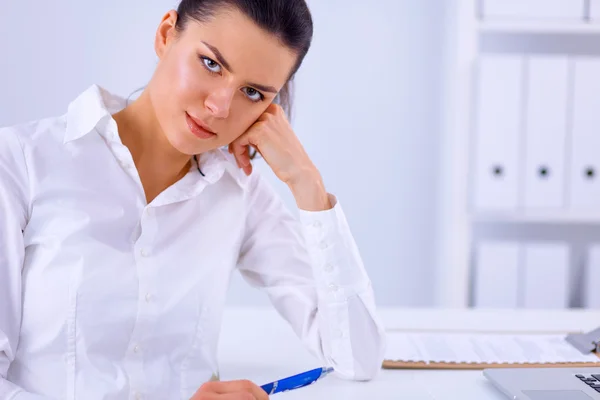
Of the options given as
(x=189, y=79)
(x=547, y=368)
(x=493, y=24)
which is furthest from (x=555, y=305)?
(x=189, y=79)

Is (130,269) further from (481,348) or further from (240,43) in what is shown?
(481,348)

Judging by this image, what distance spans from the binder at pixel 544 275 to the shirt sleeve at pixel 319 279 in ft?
3.50

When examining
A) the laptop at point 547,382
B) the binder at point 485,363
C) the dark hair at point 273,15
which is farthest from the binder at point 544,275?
the dark hair at point 273,15

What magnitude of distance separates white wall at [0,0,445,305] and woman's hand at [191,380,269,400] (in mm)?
1497

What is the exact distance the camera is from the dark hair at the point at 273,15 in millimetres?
988

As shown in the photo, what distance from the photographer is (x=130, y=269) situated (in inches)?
39.2

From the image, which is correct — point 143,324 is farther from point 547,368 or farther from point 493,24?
point 493,24

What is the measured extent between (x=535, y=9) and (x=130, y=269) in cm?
159

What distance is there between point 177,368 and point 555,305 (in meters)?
1.41

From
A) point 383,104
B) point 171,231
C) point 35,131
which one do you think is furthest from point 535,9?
point 35,131

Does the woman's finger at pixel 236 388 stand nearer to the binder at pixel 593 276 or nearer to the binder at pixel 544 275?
the binder at pixel 544 275

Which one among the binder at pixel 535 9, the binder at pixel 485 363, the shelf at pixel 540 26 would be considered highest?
the binder at pixel 535 9

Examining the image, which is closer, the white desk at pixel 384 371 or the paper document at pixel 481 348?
the white desk at pixel 384 371

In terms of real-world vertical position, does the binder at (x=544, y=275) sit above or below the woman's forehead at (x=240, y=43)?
below
